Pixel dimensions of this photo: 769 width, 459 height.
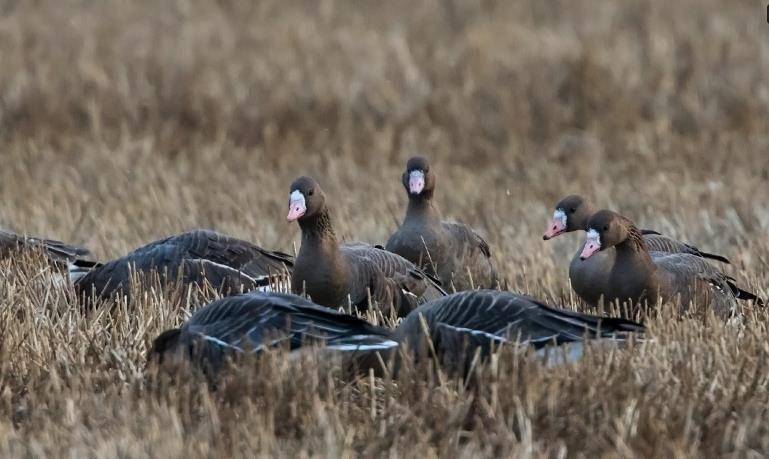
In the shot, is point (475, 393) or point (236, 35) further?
point (236, 35)

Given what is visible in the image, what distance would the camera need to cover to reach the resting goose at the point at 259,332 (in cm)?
554

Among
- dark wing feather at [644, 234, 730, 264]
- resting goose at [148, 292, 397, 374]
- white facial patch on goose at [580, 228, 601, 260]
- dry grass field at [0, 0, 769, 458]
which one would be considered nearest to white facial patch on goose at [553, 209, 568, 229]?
dry grass field at [0, 0, 769, 458]

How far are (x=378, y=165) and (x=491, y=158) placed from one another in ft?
3.57

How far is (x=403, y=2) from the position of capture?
17.5 metres

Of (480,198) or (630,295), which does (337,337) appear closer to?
(630,295)

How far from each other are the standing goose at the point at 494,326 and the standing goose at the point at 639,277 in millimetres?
1321

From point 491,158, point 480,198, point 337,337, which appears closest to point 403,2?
point 491,158

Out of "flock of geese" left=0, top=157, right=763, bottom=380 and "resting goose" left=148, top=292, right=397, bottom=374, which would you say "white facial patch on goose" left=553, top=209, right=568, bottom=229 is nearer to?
"flock of geese" left=0, top=157, right=763, bottom=380

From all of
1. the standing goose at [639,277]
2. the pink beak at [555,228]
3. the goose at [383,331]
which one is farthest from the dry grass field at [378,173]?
the pink beak at [555,228]

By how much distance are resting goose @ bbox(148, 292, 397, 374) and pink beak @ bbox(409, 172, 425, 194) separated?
120 inches

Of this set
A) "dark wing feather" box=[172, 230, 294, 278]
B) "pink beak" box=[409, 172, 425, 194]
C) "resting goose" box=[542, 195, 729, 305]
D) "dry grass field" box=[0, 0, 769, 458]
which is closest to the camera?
"dry grass field" box=[0, 0, 769, 458]

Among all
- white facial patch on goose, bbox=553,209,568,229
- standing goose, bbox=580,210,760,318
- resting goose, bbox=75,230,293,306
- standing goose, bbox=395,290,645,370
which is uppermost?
white facial patch on goose, bbox=553,209,568,229

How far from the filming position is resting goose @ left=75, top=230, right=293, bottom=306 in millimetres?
7684

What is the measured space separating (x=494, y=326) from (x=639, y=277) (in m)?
1.77
